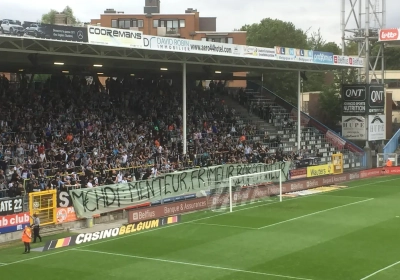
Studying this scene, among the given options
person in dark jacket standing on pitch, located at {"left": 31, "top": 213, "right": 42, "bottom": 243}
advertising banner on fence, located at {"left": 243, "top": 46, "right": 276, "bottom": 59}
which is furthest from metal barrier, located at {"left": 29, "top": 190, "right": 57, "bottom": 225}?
advertising banner on fence, located at {"left": 243, "top": 46, "right": 276, "bottom": 59}

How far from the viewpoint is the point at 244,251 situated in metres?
23.5

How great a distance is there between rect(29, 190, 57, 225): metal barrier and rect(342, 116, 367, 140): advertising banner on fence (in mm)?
32722

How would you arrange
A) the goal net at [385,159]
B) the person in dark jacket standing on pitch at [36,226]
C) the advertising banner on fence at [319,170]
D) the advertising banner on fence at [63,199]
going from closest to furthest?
1. the person in dark jacket standing on pitch at [36,226]
2. the advertising banner on fence at [63,199]
3. the advertising banner on fence at [319,170]
4. the goal net at [385,159]

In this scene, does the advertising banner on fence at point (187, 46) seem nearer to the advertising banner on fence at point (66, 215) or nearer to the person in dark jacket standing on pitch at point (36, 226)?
the advertising banner on fence at point (66, 215)

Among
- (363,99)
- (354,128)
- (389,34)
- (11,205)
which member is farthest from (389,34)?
(11,205)

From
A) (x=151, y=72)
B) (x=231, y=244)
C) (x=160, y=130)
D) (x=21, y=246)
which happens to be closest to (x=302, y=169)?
(x=160, y=130)

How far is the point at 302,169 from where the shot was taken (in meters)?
44.2

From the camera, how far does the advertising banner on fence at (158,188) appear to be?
2911 centimetres

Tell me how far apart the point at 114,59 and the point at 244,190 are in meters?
12.4

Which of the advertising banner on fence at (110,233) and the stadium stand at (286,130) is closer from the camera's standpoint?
the advertising banner on fence at (110,233)

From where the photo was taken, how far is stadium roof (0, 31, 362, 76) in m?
32.3

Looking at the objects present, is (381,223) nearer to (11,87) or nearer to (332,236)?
(332,236)

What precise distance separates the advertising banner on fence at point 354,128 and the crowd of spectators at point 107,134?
7841 millimetres

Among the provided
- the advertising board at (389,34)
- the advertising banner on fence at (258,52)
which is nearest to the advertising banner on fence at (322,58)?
the advertising banner on fence at (258,52)
